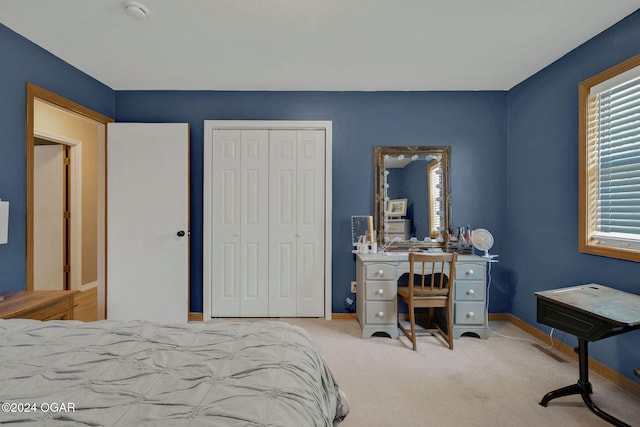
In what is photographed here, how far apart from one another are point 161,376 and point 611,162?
3087 millimetres

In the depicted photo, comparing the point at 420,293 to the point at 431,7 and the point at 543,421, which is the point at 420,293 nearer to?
the point at 543,421

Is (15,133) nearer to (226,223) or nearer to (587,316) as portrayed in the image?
(226,223)

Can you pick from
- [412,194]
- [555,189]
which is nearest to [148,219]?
[412,194]

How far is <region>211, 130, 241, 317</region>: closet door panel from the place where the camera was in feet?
11.2

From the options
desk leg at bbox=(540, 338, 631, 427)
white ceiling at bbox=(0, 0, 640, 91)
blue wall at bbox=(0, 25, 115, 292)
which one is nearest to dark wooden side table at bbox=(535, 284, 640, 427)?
desk leg at bbox=(540, 338, 631, 427)

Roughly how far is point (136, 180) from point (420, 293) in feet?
9.96

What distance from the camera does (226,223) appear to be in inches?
135

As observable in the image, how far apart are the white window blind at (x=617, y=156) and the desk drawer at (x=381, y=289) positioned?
1.62 metres

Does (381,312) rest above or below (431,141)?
below

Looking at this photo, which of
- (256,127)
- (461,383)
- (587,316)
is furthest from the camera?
(256,127)

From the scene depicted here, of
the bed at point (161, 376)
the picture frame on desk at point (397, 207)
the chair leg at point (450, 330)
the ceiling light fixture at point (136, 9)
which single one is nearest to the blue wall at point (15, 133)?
the ceiling light fixture at point (136, 9)

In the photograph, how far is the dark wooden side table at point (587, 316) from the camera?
1653 mm

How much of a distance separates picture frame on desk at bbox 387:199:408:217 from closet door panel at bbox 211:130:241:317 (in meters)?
1.66

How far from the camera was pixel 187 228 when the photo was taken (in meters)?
3.25
